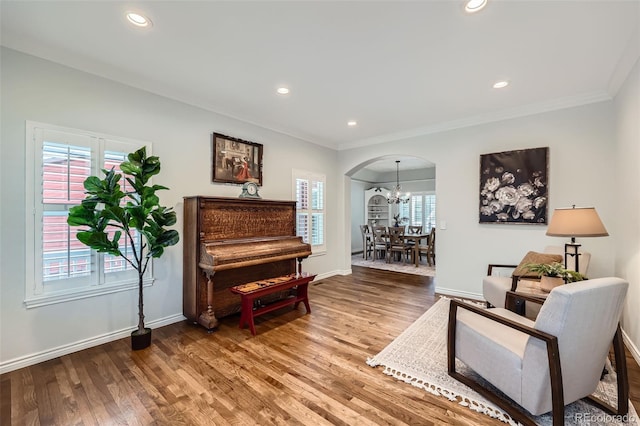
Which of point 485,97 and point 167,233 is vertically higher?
point 485,97

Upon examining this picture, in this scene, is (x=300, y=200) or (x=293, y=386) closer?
(x=293, y=386)

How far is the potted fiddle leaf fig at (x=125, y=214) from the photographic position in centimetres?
232

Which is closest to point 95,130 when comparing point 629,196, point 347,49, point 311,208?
point 347,49

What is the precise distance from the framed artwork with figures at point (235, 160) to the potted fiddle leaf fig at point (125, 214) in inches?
45.7

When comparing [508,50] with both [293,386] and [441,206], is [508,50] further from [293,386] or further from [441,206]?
[293,386]

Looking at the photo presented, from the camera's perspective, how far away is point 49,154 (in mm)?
2447

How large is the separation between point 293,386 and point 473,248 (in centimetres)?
351

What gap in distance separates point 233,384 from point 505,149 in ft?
14.9

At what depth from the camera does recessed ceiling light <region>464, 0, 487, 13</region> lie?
1867mm

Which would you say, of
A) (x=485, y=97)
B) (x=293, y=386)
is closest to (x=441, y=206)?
(x=485, y=97)

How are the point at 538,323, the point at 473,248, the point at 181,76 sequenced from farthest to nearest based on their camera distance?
1. the point at 473,248
2. the point at 181,76
3. the point at 538,323

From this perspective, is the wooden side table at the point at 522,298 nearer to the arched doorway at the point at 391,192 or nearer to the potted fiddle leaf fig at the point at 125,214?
the potted fiddle leaf fig at the point at 125,214

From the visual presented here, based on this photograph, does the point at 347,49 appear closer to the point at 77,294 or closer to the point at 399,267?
the point at 77,294

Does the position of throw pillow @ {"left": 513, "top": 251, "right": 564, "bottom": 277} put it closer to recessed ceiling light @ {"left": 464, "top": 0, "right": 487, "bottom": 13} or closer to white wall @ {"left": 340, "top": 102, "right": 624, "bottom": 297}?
white wall @ {"left": 340, "top": 102, "right": 624, "bottom": 297}
